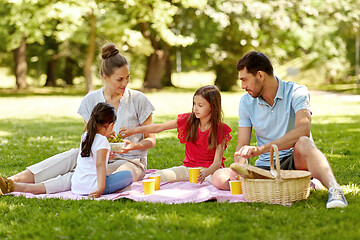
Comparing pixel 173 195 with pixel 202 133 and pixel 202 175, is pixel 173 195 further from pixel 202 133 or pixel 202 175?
pixel 202 133

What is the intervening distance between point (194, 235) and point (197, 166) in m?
2.19

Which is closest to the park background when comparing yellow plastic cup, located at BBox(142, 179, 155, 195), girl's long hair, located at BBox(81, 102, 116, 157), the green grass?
the green grass

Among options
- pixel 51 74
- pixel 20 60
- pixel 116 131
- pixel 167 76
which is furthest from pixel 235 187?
pixel 51 74

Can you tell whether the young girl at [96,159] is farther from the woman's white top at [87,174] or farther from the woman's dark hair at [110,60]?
the woman's dark hair at [110,60]

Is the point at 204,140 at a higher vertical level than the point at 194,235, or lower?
higher

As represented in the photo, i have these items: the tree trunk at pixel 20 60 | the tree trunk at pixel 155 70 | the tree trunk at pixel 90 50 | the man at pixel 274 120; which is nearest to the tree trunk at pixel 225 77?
the tree trunk at pixel 155 70

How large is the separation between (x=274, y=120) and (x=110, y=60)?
191 centimetres

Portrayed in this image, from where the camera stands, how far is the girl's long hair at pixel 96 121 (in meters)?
4.70

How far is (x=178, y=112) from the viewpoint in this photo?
15.7 metres

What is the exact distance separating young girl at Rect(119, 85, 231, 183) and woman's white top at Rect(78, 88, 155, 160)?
0.19m

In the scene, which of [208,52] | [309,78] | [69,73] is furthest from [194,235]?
[69,73]

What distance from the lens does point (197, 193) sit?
187 inches

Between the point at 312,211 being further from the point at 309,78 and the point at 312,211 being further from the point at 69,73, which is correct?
the point at 69,73

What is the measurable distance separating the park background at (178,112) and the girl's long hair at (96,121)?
552mm
